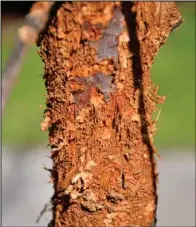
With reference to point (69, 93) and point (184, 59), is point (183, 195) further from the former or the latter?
point (69, 93)

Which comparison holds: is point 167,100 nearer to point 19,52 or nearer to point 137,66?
point 137,66

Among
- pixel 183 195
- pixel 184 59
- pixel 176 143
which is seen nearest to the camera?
pixel 183 195

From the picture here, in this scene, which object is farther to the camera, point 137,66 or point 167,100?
point 167,100

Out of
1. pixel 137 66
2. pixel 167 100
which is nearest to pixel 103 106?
pixel 137 66

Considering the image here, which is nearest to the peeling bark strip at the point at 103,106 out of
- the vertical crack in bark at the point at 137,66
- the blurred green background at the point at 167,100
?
the vertical crack in bark at the point at 137,66

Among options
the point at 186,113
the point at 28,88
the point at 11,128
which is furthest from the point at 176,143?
the point at 28,88

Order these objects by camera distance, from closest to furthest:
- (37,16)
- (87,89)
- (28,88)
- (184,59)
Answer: (37,16)
(87,89)
(28,88)
(184,59)

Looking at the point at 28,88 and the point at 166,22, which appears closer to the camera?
the point at 166,22
